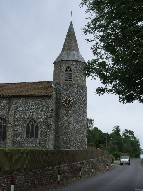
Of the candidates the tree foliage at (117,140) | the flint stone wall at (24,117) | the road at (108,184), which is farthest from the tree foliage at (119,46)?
the tree foliage at (117,140)

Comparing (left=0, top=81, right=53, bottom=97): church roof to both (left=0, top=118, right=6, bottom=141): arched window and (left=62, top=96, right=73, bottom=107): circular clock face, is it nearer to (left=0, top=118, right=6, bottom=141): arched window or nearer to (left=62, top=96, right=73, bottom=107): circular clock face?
(left=62, top=96, right=73, bottom=107): circular clock face

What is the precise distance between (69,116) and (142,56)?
26.9m

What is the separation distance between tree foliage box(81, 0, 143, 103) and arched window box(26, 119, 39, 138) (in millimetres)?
21890

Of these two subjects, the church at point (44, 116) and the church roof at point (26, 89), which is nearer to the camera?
the church at point (44, 116)

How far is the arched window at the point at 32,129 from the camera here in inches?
1652

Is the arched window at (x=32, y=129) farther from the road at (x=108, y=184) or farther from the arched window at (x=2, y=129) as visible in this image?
the road at (x=108, y=184)

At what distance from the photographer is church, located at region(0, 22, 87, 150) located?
4166 centimetres

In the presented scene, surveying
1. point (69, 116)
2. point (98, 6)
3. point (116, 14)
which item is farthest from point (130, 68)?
point (69, 116)

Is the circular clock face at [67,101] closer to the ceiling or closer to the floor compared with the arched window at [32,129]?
closer to the ceiling

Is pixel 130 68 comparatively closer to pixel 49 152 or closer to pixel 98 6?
pixel 98 6

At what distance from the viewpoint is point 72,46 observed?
47125 millimetres

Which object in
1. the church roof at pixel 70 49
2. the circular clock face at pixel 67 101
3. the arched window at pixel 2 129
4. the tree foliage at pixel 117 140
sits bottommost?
the tree foliage at pixel 117 140

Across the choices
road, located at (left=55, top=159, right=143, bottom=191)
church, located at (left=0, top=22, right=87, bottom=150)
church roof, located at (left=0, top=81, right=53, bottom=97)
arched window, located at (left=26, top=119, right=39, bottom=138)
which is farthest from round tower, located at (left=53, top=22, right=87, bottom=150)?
road, located at (left=55, top=159, right=143, bottom=191)

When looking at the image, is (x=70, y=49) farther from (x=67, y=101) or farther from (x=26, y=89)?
(x=26, y=89)
